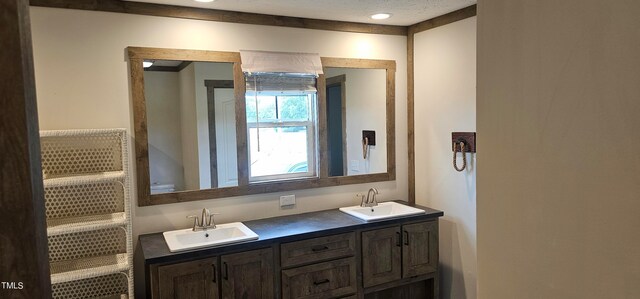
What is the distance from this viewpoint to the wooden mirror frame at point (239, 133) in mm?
2850

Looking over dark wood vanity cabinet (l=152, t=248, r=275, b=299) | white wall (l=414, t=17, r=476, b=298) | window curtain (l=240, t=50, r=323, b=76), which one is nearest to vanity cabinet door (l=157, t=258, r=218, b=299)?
dark wood vanity cabinet (l=152, t=248, r=275, b=299)

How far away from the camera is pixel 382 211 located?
3.59m

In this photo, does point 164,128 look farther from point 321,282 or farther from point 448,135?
point 448,135

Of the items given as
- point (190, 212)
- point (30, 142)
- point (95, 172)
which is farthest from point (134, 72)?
point (30, 142)

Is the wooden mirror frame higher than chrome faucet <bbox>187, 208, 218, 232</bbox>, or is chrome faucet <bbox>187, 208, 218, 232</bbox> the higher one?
the wooden mirror frame

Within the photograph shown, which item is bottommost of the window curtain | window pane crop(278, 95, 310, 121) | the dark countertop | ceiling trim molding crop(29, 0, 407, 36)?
the dark countertop

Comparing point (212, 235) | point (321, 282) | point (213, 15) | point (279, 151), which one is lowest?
point (321, 282)

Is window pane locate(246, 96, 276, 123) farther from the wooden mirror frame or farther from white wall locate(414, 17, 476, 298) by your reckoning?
white wall locate(414, 17, 476, 298)

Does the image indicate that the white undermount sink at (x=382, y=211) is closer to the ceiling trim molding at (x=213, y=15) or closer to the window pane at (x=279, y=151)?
the window pane at (x=279, y=151)

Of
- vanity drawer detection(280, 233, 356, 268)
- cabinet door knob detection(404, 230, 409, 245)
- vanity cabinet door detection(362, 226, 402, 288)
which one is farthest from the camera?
cabinet door knob detection(404, 230, 409, 245)

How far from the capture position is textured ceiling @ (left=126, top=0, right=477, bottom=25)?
9.61 ft

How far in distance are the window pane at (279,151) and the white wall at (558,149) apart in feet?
8.36

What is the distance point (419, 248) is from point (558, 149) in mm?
2706

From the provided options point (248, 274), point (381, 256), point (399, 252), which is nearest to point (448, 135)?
point (399, 252)
